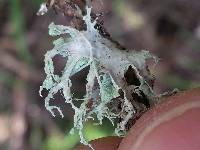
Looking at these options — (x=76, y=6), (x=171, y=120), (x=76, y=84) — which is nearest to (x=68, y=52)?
(x=76, y=6)

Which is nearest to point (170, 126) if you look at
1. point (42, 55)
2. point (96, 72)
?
point (96, 72)

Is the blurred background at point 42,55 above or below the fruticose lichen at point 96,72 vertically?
above

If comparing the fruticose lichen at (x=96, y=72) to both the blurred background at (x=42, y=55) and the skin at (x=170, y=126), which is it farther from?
the blurred background at (x=42, y=55)

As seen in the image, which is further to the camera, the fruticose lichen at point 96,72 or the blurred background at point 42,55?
the blurred background at point 42,55

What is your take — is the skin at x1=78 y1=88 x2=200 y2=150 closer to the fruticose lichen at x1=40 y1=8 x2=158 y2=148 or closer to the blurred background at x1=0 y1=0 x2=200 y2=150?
the fruticose lichen at x1=40 y1=8 x2=158 y2=148

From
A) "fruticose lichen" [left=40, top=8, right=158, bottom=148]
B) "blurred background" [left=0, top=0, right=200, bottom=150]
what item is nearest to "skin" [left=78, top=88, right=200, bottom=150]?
"fruticose lichen" [left=40, top=8, right=158, bottom=148]

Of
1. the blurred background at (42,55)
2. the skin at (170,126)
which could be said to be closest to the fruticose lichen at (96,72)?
the skin at (170,126)
